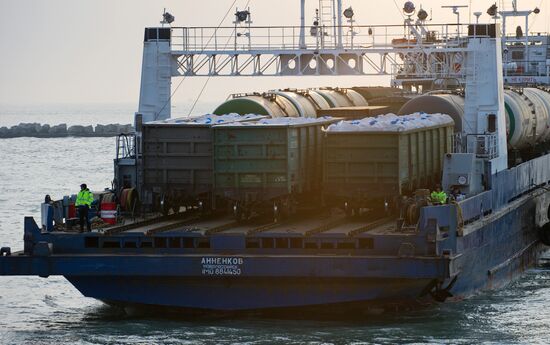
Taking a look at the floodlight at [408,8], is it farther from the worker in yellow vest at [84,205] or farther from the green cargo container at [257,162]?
the worker in yellow vest at [84,205]

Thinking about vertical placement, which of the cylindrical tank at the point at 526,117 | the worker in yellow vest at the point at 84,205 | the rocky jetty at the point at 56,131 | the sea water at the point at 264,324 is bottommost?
the sea water at the point at 264,324

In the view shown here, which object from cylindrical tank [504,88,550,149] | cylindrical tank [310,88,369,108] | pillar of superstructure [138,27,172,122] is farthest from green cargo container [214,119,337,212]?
cylindrical tank [504,88,550,149]

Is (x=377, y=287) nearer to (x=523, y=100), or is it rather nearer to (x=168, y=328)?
(x=168, y=328)

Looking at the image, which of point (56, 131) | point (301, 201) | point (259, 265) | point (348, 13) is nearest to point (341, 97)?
point (348, 13)

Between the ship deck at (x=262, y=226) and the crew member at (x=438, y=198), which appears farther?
the crew member at (x=438, y=198)

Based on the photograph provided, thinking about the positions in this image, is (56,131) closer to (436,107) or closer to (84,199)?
(436,107)

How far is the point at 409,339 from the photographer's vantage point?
2736cm

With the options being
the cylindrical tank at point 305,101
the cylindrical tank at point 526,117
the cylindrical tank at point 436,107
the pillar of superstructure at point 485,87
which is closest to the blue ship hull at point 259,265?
the pillar of superstructure at point 485,87

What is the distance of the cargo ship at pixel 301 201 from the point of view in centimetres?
2770

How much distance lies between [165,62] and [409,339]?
471 inches

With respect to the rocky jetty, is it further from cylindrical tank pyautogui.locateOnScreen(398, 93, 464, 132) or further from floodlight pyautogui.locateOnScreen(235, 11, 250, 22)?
cylindrical tank pyautogui.locateOnScreen(398, 93, 464, 132)

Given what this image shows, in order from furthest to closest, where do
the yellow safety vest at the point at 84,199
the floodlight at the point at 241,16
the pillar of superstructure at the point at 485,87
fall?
the floodlight at the point at 241,16 < the pillar of superstructure at the point at 485,87 < the yellow safety vest at the point at 84,199

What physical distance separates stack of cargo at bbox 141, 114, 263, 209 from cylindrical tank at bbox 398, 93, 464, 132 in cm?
727

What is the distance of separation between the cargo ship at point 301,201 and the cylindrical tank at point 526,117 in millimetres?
789
